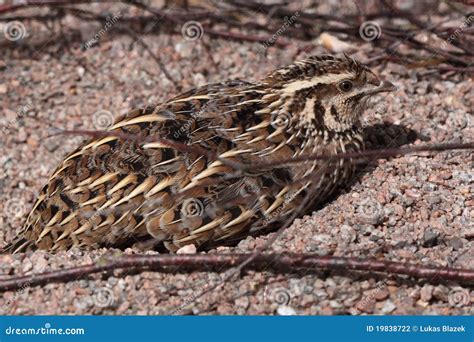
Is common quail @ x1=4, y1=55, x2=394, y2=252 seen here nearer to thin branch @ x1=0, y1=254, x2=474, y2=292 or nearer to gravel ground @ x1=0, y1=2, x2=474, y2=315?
gravel ground @ x1=0, y1=2, x2=474, y2=315

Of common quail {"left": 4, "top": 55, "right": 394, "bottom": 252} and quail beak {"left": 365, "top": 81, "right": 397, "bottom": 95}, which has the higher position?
quail beak {"left": 365, "top": 81, "right": 397, "bottom": 95}

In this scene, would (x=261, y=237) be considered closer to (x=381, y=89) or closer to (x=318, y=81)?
(x=318, y=81)

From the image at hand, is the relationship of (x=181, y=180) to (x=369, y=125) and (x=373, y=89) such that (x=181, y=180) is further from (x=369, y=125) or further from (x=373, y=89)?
(x=369, y=125)

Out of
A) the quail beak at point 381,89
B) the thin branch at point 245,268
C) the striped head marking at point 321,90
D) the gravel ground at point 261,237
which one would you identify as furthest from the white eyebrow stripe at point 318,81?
the thin branch at point 245,268

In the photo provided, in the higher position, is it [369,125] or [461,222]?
[369,125]

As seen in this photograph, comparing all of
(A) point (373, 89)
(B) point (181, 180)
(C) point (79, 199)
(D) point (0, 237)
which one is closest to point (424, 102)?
(A) point (373, 89)

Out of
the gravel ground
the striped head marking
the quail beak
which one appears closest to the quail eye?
the striped head marking

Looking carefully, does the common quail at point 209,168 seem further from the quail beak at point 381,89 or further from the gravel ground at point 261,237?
the gravel ground at point 261,237
